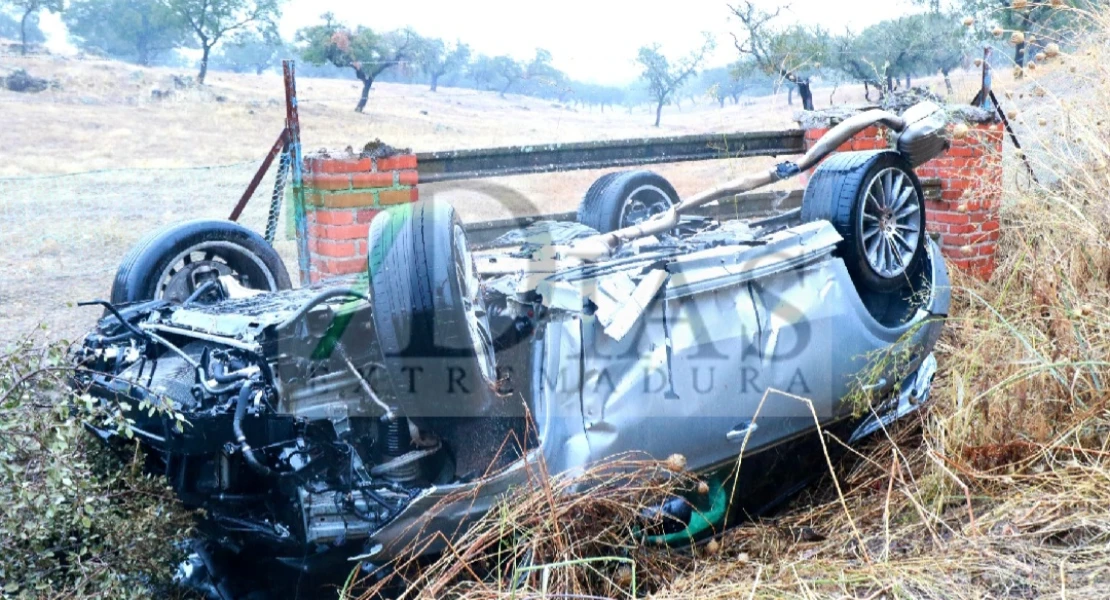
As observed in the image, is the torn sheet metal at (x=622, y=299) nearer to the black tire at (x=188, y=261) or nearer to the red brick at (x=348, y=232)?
the black tire at (x=188, y=261)

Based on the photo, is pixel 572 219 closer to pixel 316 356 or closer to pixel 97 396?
pixel 316 356

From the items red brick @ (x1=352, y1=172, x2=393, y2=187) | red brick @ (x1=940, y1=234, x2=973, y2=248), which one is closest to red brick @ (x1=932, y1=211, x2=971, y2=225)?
red brick @ (x1=940, y1=234, x2=973, y2=248)

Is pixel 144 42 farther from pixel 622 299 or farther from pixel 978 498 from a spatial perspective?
pixel 978 498

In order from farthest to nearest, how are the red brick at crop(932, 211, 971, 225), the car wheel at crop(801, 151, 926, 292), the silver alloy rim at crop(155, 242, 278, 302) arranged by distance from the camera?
the red brick at crop(932, 211, 971, 225)
the silver alloy rim at crop(155, 242, 278, 302)
the car wheel at crop(801, 151, 926, 292)

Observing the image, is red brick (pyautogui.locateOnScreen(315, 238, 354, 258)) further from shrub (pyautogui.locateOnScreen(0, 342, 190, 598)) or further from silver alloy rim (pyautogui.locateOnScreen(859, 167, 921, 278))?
silver alloy rim (pyautogui.locateOnScreen(859, 167, 921, 278))

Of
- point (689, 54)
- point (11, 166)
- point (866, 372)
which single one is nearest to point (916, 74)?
point (689, 54)

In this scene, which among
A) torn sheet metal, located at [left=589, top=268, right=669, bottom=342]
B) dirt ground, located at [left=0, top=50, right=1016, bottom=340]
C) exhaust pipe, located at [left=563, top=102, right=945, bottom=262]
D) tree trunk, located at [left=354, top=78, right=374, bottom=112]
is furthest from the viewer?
tree trunk, located at [left=354, top=78, right=374, bottom=112]

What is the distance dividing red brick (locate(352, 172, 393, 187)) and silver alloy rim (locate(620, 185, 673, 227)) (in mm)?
1437

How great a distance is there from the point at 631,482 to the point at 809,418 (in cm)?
101

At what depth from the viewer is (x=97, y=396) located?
338 centimetres

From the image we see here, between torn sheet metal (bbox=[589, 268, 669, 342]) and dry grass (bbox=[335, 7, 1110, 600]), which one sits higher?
torn sheet metal (bbox=[589, 268, 669, 342])

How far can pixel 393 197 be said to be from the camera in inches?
218

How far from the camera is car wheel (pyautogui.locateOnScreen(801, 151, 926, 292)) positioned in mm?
4156

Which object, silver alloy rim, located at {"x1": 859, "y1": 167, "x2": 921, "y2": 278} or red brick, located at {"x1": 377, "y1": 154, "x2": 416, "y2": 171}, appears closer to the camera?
Result: silver alloy rim, located at {"x1": 859, "y1": 167, "x2": 921, "y2": 278}
